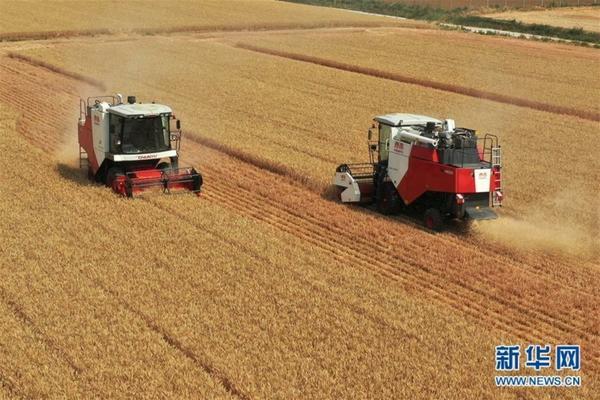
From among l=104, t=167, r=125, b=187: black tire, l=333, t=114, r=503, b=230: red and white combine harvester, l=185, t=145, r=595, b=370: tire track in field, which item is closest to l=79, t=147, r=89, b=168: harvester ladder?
l=104, t=167, r=125, b=187: black tire

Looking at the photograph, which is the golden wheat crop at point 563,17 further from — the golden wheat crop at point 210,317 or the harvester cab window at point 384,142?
the golden wheat crop at point 210,317

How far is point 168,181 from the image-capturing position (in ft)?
65.6

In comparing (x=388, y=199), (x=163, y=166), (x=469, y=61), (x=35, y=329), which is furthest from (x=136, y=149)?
(x=469, y=61)

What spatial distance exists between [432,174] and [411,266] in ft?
9.16

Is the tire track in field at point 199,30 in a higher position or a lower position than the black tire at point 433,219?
higher

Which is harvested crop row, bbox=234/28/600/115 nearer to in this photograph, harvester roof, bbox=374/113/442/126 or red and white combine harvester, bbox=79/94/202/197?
harvester roof, bbox=374/113/442/126

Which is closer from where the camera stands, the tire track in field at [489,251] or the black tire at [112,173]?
the tire track in field at [489,251]

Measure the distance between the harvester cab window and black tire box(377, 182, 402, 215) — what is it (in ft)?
2.51

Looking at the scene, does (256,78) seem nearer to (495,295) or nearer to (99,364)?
(495,295)

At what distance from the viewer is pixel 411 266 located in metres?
15.5

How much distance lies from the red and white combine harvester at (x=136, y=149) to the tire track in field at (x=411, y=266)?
1.29 metres

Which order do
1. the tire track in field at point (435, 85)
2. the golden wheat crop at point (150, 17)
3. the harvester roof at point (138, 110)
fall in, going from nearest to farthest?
the harvester roof at point (138, 110) → the tire track in field at point (435, 85) → the golden wheat crop at point (150, 17)

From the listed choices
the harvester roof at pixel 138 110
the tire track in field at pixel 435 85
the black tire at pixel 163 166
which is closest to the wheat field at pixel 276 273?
the black tire at pixel 163 166

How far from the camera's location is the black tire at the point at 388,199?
1878 cm
